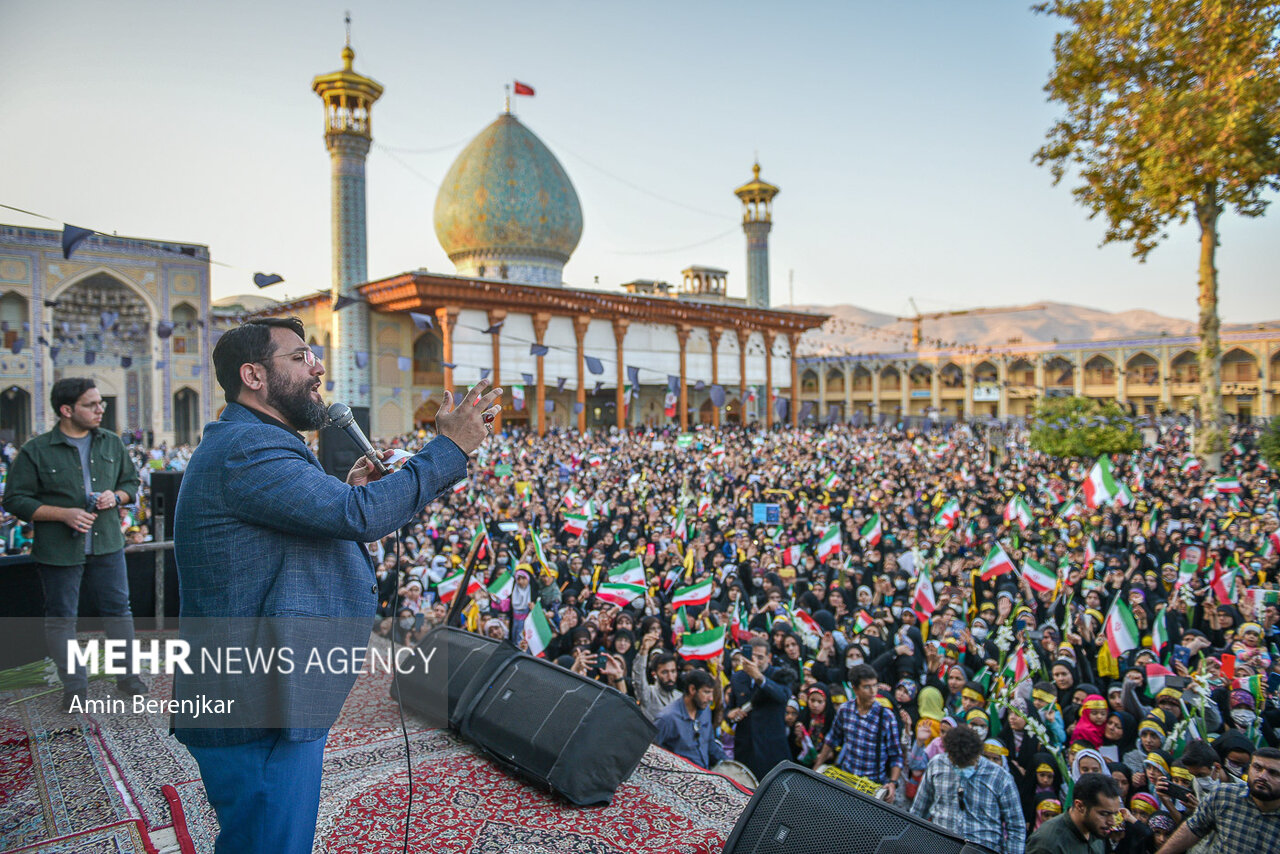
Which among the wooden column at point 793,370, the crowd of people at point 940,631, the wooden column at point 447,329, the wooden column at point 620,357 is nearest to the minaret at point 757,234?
the wooden column at point 793,370

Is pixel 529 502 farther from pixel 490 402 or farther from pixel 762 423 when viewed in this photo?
pixel 762 423

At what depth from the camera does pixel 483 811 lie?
311 cm

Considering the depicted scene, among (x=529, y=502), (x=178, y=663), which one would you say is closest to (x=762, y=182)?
(x=529, y=502)

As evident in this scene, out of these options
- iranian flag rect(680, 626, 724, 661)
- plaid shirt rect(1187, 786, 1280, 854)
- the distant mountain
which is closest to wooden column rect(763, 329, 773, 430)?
iranian flag rect(680, 626, 724, 661)

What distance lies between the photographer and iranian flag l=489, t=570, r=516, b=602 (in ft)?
22.1

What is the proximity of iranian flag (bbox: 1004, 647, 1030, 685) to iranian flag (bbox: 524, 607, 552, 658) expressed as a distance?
11.0 feet

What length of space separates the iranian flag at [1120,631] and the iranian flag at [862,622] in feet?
5.82

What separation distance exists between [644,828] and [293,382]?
2.23m

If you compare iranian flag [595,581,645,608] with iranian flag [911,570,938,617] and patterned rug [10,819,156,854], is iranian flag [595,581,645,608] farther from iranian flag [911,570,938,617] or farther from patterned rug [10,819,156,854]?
patterned rug [10,819,156,854]

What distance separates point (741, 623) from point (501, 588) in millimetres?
2180

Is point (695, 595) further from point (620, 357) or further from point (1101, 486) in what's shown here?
point (620, 357)

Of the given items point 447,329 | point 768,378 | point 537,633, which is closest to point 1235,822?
point 537,633

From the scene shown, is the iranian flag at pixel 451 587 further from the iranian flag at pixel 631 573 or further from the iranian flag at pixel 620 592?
the iranian flag at pixel 631 573

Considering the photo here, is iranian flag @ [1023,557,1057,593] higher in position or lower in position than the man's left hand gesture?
lower
